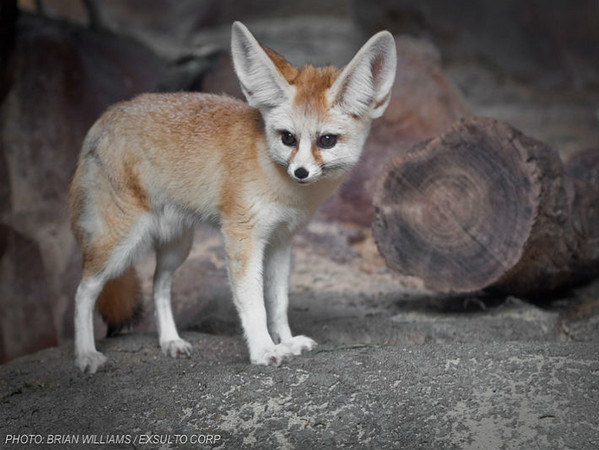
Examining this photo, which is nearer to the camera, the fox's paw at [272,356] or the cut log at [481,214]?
the fox's paw at [272,356]

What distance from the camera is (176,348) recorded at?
3.53 m

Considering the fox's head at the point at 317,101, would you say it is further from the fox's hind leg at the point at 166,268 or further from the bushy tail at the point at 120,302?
the bushy tail at the point at 120,302

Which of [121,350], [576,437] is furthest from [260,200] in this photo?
[576,437]

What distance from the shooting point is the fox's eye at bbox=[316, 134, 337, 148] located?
9.75 feet

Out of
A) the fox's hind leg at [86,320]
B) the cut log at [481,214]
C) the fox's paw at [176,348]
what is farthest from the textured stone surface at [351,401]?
the cut log at [481,214]

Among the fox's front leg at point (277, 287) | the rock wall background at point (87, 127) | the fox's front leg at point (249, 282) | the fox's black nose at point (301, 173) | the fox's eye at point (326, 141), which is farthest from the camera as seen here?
the rock wall background at point (87, 127)

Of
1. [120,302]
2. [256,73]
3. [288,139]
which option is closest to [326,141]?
[288,139]

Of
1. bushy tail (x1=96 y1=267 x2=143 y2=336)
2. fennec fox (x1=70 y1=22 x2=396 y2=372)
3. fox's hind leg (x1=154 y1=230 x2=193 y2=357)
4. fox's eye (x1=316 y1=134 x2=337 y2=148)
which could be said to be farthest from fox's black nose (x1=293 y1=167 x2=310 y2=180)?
bushy tail (x1=96 y1=267 x2=143 y2=336)

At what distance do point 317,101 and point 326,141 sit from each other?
0.58 ft

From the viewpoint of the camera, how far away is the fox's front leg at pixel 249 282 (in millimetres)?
3129

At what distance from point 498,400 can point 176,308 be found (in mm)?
2850

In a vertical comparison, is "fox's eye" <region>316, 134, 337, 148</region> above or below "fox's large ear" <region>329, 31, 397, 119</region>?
below

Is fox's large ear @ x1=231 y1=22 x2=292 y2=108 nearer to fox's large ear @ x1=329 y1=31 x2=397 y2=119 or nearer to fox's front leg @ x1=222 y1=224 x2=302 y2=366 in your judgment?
fox's large ear @ x1=329 y1=31 x2=397 y2=119

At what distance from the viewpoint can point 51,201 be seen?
5855mm
